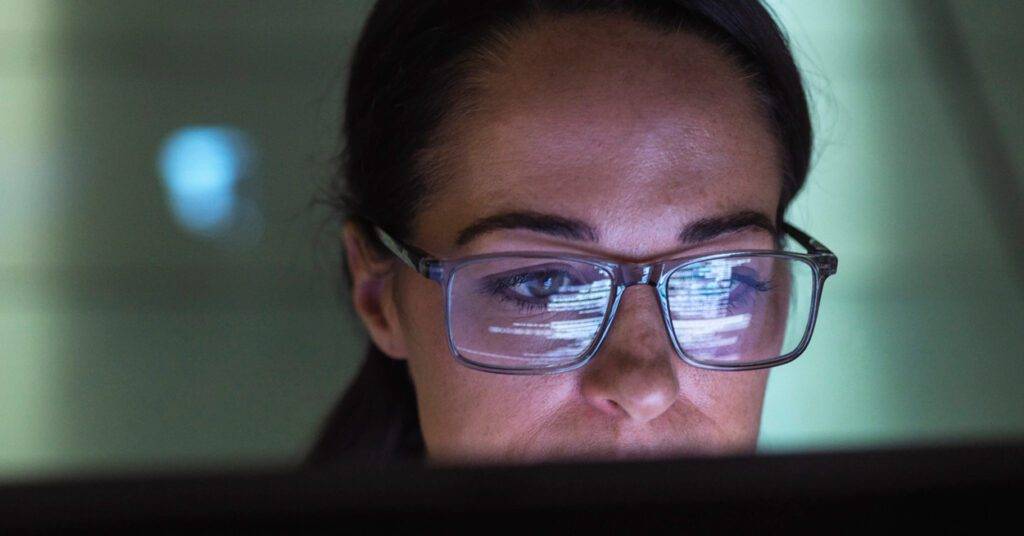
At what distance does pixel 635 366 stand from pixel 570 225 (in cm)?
13

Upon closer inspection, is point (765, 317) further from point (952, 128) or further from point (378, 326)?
point (952, 128)

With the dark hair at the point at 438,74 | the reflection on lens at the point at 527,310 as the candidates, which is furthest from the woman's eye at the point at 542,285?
the dark hair at the point at 438,74

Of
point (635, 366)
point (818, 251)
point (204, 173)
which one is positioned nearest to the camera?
point (635, 366)

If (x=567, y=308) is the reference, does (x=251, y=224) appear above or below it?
below

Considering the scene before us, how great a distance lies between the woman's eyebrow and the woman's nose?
0.21ft

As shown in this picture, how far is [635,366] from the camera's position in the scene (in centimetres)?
82

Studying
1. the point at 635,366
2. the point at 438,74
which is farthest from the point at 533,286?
the point at 438,74

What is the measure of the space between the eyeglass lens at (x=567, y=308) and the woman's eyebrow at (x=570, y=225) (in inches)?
1.2

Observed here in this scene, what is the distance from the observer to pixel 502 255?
84 cm

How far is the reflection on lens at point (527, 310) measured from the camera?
834 millimetres

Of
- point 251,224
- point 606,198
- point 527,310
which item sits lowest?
point 251,224

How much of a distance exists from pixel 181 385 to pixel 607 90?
60.9 inches

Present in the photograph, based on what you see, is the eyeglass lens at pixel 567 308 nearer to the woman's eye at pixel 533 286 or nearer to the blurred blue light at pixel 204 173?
the woman's eye at pixel 533 286

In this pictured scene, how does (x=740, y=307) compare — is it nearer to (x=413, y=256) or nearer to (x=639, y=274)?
(x=639, y=274)
